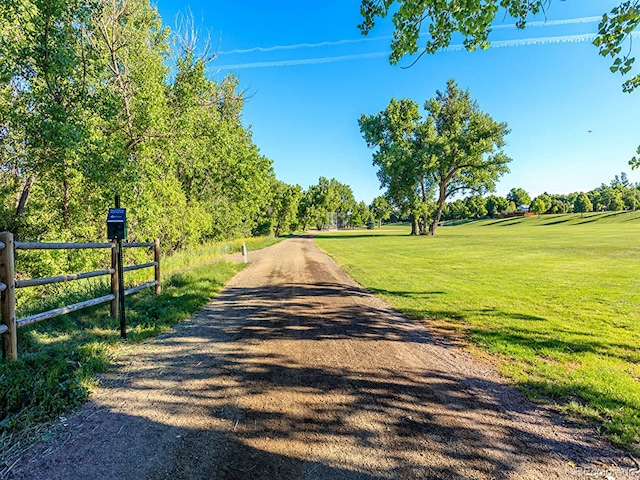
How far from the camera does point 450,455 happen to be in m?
2.47

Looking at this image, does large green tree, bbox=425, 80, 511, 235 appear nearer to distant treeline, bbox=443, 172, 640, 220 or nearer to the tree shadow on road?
distant treeline, bbox=443, 172, 640, 220

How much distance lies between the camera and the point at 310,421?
9.53 ft

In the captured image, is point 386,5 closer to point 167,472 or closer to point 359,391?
point 359,391

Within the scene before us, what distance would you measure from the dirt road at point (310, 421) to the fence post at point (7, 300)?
119 centimetres

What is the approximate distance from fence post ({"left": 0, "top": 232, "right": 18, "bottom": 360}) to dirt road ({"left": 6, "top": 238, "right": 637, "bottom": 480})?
119cm

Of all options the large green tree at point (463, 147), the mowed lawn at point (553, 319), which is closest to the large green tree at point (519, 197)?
the large green tree at point (463, 147)

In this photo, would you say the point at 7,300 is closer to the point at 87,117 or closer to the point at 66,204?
the point at 87,117

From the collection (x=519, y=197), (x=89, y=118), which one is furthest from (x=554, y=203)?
(x=89, y=118)

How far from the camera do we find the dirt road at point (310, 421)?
7.70ft

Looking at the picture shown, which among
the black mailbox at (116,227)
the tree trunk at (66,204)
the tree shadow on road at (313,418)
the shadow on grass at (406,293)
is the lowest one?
the shadow on grass at (406,293)

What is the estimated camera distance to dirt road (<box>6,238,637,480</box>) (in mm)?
2348

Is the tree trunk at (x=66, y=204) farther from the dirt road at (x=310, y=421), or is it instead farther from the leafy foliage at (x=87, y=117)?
the dirt road at (x=310, y=421)

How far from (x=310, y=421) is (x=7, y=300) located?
390 cm

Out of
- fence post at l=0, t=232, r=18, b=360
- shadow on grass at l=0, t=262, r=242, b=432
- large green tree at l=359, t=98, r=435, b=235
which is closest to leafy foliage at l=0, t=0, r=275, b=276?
shadow on grass at l=0, t=262, r=242, b=432
